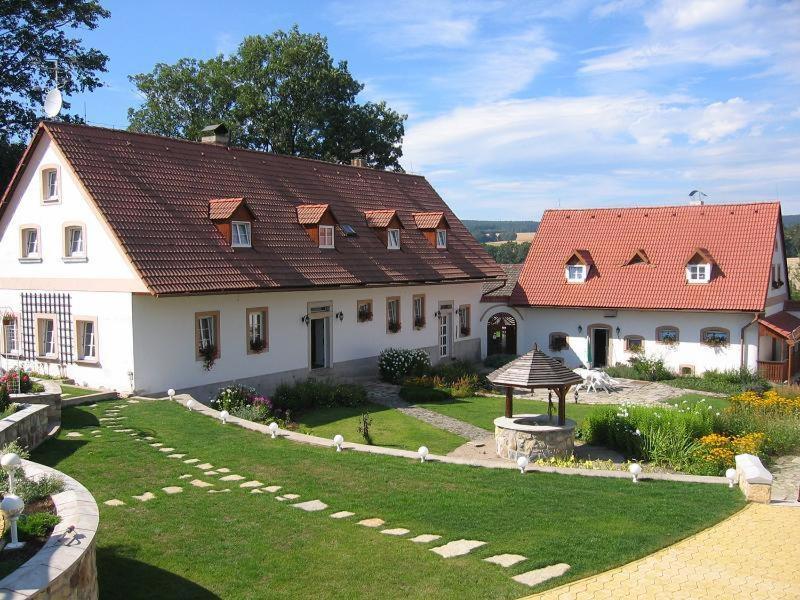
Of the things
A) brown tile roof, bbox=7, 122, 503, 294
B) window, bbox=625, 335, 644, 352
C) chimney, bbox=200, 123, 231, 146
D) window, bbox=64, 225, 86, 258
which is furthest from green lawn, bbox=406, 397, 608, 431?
chimney, bbox=200, 123, 231, 146

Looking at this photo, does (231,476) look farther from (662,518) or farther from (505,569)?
(662,518)

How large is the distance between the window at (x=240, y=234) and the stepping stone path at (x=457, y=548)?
14259 mm

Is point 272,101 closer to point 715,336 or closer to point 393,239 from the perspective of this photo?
point 393,239

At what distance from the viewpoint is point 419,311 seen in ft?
95.6

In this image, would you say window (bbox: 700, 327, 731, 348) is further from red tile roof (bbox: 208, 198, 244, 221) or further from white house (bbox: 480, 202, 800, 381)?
red tile roof (bbox: 208, 198, 244, 221)

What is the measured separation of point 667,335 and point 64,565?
1054 inches

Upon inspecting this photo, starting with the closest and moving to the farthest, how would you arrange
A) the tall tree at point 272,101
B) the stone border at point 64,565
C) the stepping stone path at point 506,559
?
the stone border at point 64,565 < the stepping stone path at point 506,559 < the tall tree at point 272,101

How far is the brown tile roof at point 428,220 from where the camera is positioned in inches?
1196

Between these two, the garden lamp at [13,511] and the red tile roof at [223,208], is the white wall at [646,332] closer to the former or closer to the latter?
the red tile roof at [223,208]

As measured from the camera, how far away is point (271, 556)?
915 cm

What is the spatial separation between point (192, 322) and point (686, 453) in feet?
41.7

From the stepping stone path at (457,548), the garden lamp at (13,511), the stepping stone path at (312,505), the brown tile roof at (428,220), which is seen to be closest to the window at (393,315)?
the brown tile roof at (428,220)

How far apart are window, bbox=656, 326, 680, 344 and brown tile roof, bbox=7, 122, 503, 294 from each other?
7.20m

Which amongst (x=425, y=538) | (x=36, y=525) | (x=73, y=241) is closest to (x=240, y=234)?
(x=73, y=241)
